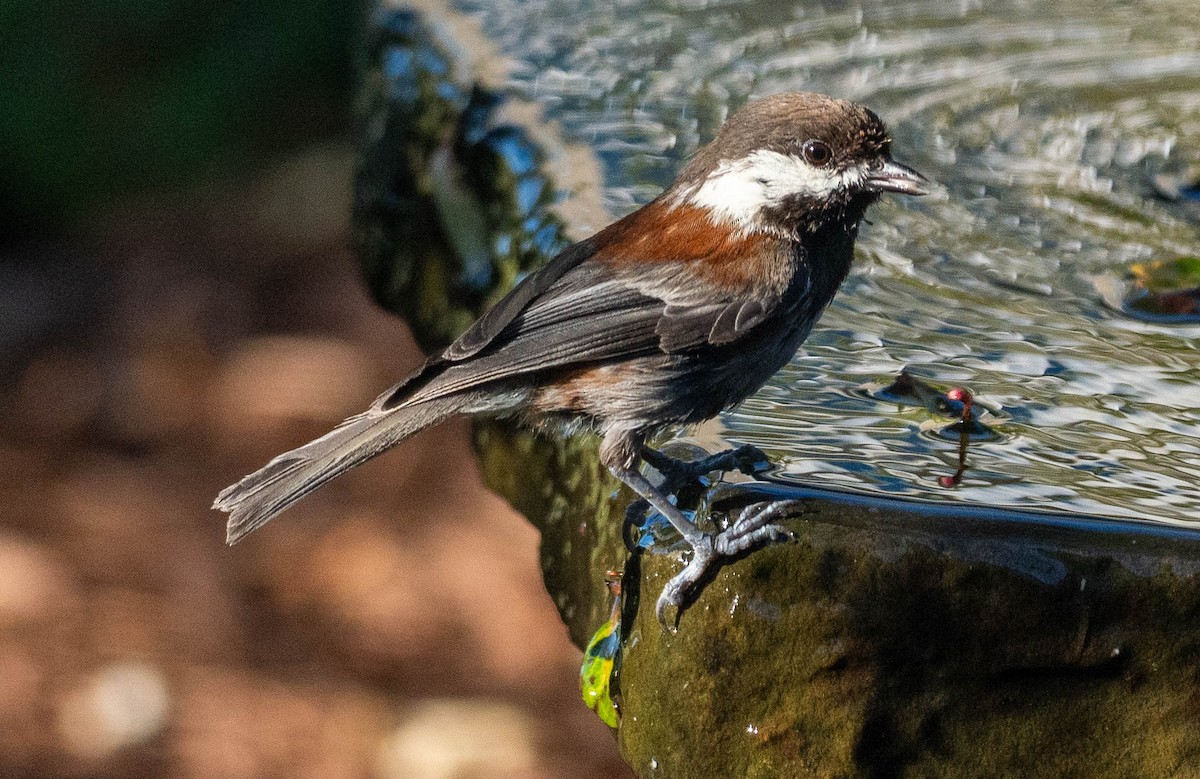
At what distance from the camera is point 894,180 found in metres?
2.91

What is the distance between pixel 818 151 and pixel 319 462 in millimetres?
1100

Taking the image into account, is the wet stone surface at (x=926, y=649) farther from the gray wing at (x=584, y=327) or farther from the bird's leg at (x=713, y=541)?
the gray wing at (x=584, y=327)

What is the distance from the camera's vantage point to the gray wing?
9.29 ft

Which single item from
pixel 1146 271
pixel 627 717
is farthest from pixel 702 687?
pixel 1146 271

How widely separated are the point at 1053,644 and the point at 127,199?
543 centimetres

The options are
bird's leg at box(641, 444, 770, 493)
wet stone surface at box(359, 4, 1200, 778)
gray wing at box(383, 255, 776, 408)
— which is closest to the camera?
wet stone surface at box(359, 4, 1200, 778)

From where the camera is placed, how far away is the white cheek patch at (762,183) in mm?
2926

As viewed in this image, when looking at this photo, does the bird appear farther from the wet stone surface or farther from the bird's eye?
the wet stone surface

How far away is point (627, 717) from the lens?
2.55 m

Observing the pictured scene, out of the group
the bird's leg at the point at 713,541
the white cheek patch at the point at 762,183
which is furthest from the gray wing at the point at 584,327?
the bird's leg at the point at 713,541

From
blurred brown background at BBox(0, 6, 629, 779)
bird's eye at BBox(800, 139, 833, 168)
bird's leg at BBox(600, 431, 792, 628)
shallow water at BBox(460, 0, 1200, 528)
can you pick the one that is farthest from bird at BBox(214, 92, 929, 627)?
blurred brown background at BBox(0, 6, 629, 779)

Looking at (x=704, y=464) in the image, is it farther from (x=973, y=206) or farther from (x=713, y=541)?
(x=973, y=206)

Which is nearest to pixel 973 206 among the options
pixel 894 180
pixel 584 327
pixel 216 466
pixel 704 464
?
pixel 894 180

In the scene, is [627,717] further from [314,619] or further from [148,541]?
[148,541]
